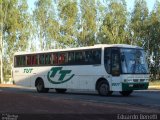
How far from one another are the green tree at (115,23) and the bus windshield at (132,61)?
46.0m

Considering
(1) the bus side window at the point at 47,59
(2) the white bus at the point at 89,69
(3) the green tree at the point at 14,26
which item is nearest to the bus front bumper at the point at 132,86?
(2) the white bus at the point at 89,69

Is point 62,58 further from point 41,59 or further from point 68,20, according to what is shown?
point 68,20

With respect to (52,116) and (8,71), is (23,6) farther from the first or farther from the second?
(52,116)

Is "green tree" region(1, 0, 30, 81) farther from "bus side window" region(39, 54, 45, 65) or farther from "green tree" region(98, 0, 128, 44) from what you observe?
"bus side window" region(39, 54, 45, 65)

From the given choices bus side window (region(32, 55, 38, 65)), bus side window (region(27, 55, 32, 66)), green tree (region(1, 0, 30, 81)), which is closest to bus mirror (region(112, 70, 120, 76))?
bus side window (region(32, 55, 38, 65))

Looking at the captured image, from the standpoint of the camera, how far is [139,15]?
259 ft

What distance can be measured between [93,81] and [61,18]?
46.7 meters

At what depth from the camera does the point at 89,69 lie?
30641mm

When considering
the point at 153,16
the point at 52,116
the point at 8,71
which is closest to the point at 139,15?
the point at 153,16

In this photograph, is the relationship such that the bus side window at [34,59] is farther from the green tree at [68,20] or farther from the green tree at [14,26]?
the green tree at [68,20]

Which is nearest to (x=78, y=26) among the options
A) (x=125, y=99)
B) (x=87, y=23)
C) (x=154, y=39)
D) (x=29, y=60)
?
(x=87, y=23)

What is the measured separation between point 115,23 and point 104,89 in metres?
48.8

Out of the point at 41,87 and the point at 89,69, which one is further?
the point at 41,87

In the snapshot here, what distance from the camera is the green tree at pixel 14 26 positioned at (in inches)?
2854
